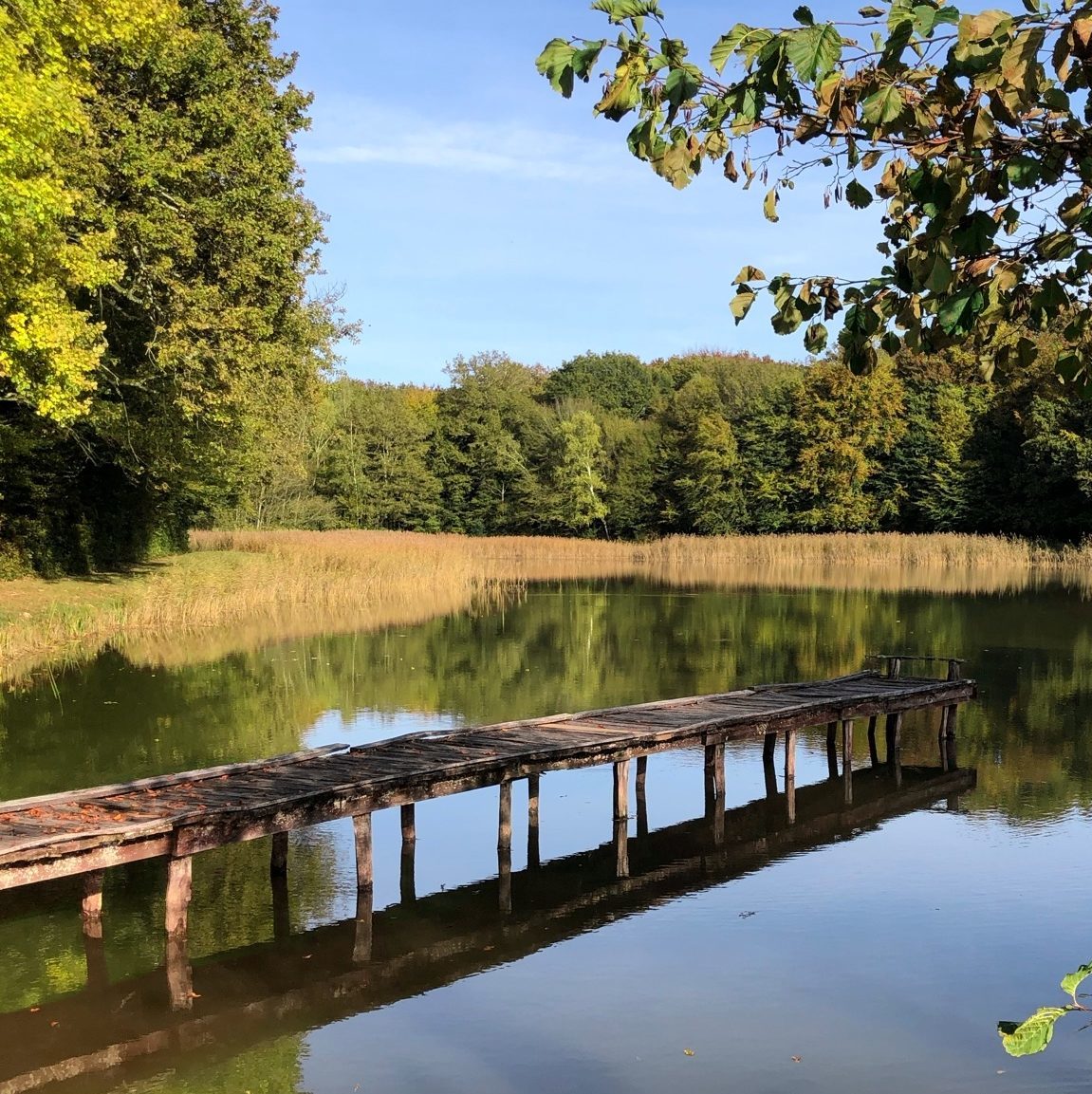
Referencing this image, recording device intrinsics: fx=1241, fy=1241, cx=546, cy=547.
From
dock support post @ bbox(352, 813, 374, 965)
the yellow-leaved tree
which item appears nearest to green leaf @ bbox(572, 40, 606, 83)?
dock support post @ bbox(352, 813, 374, 965)

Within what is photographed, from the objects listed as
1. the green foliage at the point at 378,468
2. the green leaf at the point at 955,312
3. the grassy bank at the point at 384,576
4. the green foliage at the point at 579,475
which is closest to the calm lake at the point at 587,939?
the green leaf at the point at 955,312

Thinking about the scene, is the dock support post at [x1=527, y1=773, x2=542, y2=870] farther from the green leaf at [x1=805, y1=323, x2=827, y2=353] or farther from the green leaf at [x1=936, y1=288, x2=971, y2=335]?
the green leaf at [x1=936, y1=288, x2=971, y2=335]

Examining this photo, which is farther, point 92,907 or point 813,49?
point 92,907

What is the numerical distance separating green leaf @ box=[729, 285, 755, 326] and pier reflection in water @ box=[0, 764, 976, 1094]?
5.36m

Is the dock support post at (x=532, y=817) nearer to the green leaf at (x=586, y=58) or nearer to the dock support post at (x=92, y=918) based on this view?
the dock support post at (x=92, y=918)

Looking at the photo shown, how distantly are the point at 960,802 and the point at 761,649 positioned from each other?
11.8 metres

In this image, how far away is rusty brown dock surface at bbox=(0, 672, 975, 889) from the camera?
26.2 feet

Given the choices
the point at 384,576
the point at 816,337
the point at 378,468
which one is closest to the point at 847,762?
the point at 816,337

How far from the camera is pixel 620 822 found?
436 inches

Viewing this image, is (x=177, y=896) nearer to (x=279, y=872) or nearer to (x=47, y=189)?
(x=279, y=872)

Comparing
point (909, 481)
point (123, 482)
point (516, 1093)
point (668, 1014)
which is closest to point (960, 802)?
point (668, 1014)

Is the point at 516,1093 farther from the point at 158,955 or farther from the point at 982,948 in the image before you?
the point at 982,948

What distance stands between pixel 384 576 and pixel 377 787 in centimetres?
2641

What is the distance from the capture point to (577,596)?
3784 centimetres
